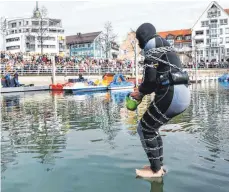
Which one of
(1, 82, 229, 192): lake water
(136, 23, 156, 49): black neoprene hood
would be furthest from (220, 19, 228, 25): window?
(136, 23, 156, 49): black neoprene hood

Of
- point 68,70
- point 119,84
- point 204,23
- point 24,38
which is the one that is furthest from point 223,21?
point 119,84

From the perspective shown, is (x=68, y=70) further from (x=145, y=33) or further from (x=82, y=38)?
(x=82, y=38)

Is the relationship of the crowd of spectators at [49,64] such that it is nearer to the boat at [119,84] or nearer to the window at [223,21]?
the boat at [119,84]

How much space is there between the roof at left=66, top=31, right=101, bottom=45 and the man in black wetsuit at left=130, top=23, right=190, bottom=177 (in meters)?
112

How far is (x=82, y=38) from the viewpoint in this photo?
397ft

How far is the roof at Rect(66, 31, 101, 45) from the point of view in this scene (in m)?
117

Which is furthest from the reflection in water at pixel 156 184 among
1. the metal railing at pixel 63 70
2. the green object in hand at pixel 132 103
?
the metal railing at pixel 63 70

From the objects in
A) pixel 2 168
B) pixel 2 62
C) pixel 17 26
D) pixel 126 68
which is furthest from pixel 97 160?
pixel 17 26

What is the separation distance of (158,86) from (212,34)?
3956 inches

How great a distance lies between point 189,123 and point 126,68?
4359 cm

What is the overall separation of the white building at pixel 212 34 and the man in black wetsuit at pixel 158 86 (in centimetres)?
9288

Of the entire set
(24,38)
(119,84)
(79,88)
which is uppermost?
(24,38)

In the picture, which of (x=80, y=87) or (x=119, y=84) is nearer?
(x=80, y=87)

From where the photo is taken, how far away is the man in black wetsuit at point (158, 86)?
4.63 meters
